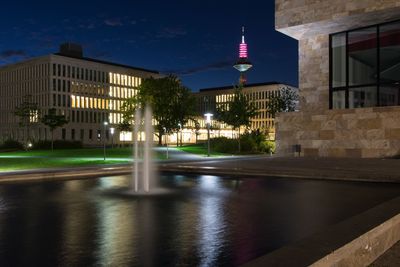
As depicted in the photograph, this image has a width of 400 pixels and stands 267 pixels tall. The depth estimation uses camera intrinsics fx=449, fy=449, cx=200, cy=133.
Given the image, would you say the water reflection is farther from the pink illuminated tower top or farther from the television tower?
the pink illuminated tower top

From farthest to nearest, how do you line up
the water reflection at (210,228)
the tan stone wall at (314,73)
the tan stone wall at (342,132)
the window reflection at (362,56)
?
the tan stone wall at (314,73), the window reflection at (362,56), the tan stone wall at (342,132), the water reflection at (210,228)

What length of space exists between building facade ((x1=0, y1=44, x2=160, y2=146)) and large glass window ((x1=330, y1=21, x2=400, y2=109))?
82.7m

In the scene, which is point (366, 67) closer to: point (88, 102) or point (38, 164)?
point (38, 164)

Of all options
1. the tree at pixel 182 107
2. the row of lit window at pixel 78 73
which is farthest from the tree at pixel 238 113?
the row of lit window at pixel 78 73

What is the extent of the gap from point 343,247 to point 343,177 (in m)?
13.2

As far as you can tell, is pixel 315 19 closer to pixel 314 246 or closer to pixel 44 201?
pixel 44 201

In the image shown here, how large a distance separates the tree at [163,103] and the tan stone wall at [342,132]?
36623 mm

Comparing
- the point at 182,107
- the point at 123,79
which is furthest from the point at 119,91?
the point at 182,107

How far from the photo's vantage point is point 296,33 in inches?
1229

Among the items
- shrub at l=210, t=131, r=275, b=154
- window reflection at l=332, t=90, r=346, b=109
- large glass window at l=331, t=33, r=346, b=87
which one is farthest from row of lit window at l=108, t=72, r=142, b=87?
window reflection at l=332, t=90, r=346, b=109

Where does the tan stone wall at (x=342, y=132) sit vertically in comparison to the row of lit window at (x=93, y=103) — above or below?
below

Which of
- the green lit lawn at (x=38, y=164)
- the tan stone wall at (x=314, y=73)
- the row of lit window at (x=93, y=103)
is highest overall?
the row of lit window at (x=93, y=103)

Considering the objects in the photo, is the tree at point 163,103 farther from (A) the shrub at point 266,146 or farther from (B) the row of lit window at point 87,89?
(B) the row of lit window at point 87,89

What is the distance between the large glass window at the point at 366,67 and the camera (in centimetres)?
2797
